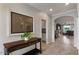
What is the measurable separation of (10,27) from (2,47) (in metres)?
0.57

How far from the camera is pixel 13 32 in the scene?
9.17 feet

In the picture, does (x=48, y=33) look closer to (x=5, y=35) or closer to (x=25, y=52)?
(x=25, y=52)

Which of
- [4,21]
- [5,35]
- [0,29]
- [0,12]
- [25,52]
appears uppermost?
[0,12]

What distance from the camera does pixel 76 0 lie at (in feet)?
3.73

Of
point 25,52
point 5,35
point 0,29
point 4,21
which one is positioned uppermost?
point 4,21

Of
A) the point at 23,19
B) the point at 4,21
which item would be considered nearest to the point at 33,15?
the point at 23,19

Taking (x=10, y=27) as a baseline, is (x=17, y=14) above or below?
above

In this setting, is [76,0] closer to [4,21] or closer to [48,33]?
[4,21]

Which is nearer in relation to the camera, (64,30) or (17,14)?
→ (17,14)

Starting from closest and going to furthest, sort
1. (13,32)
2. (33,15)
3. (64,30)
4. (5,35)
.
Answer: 1. (5,35)
2. (13,32)
3. (33,15)
4. (64,30)
